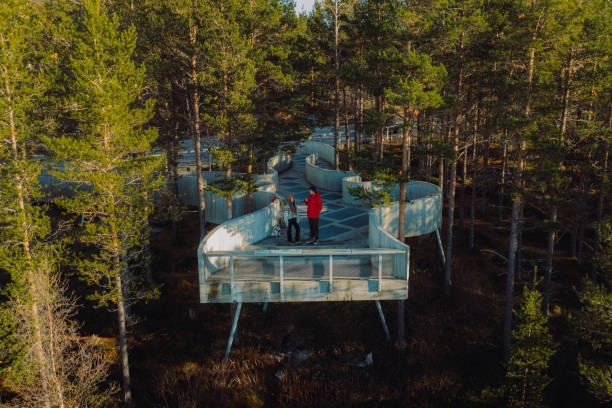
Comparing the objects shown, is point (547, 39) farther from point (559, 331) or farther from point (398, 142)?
point (398, 142)

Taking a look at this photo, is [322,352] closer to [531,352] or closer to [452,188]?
[531,352]

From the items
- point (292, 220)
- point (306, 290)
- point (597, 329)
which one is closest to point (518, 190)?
point (597, 329)

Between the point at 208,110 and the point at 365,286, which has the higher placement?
the point at 208,110

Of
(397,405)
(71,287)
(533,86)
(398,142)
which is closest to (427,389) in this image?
(397,405)

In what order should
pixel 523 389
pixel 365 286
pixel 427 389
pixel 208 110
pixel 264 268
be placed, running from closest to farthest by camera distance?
pixel 365 286
pixel 264 268
pixel 523 389
pixel 427 389
pixel 208 110

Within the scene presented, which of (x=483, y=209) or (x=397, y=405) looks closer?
(x=397, y=405)

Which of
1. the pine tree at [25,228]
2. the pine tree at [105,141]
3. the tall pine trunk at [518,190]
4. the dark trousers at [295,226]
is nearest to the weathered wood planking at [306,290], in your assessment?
the dark trousers at [295,226]
